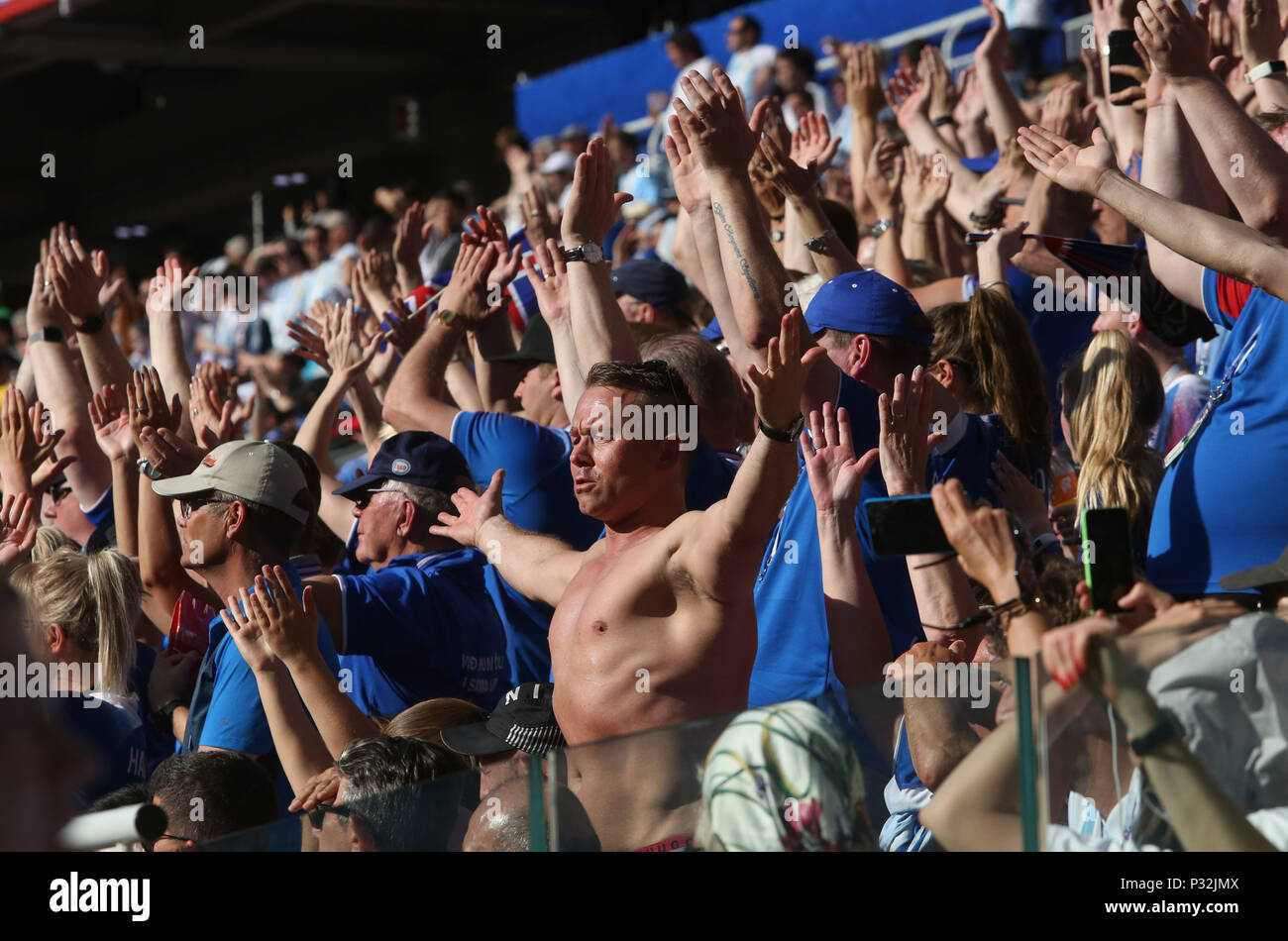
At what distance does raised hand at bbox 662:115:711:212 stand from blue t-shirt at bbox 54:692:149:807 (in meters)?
2.00

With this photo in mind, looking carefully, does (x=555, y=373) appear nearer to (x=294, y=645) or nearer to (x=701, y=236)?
(x=701, y=236)

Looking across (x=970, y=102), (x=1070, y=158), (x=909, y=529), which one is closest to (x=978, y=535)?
(x=909, y=529)

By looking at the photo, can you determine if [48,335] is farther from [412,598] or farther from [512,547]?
[512,547]

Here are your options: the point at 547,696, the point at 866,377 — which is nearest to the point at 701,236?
the point at 866,377

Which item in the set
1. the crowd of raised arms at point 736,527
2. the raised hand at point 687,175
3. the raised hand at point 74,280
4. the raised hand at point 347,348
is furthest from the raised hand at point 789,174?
the raised hand at point 74,280

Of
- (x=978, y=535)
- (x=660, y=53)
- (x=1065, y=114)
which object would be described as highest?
(x=660, y=53)

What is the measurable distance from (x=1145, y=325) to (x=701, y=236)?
122 centimetres

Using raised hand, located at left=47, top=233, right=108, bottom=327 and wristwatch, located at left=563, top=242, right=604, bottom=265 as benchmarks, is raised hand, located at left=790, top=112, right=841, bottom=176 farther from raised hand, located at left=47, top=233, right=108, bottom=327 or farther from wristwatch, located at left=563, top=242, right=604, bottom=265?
raised hand, located at left=47, top=233, right=108, bottom=327

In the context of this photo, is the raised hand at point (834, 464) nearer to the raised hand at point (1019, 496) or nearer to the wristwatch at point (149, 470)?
the raised hand at point (1019, 496)

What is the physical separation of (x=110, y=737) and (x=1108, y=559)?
2.80 m

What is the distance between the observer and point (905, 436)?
3.38 m

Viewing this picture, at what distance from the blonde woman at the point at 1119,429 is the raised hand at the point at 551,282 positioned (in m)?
1.41
